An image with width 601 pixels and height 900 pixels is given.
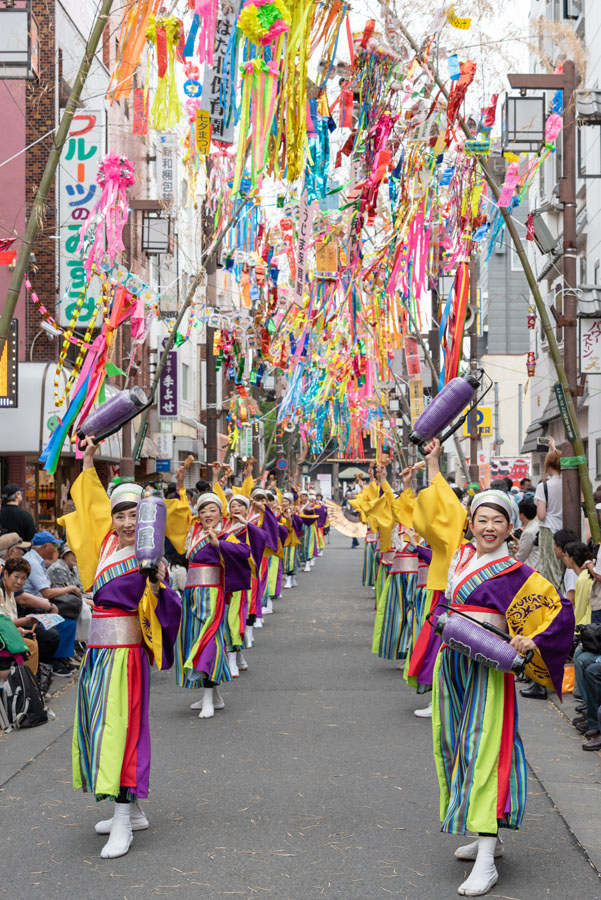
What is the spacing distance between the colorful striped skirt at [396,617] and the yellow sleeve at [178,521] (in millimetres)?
2905

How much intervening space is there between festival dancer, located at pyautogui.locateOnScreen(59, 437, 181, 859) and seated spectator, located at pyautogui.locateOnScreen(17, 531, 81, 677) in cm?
406

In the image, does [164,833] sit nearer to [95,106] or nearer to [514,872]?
[514,872]

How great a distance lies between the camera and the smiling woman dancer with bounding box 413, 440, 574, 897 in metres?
4.71

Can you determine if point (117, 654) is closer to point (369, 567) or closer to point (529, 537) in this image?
point (529, 537)

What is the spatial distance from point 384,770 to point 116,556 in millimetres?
2384

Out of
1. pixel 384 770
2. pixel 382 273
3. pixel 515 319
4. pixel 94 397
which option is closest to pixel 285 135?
pixel 94 397

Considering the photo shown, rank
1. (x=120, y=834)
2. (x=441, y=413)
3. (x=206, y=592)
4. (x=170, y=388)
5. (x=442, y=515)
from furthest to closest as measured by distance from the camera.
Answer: (x=170, y=388) → (x=206, y=592) → (x=441, y=413) → (x=442, y=515) → (x=120, y=834)

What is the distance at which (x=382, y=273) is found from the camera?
1664 cm

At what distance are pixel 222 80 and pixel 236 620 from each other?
16.3 ft

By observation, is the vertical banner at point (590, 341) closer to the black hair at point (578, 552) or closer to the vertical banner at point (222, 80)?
the black hair at point (578, 552)

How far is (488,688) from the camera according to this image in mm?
4871

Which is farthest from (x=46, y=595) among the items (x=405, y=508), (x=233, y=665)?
(x=405, y=508)

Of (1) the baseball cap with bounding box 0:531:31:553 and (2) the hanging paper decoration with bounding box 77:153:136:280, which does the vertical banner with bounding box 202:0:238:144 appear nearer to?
(2) the hanging paper decoration with bounding box 77:153:136:280

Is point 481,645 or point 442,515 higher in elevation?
point 442,515
